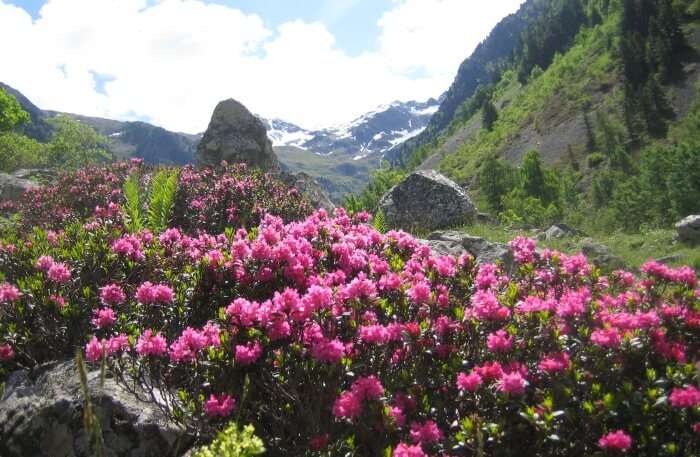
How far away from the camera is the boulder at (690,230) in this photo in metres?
16.3

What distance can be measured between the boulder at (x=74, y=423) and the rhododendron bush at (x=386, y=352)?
26 cm

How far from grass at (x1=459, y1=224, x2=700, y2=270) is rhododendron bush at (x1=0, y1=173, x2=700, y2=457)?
9.80 metres

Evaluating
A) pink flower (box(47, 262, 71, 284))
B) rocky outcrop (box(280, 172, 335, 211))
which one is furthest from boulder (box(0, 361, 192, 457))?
rocky outcrop (box(280, 172, 335, 211))

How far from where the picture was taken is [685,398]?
2541 millimetres

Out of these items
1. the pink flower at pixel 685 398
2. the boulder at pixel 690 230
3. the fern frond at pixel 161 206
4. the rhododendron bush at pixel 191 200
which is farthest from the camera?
the boulder at pixel 690 230

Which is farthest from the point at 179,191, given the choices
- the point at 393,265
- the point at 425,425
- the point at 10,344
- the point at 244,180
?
the point at 425,425

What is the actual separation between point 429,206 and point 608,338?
12.6 m

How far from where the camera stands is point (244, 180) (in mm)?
10742

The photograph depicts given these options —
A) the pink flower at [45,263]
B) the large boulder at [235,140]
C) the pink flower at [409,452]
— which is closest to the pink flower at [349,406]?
the pink flower at [409,452]

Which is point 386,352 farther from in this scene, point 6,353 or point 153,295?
point 6,353

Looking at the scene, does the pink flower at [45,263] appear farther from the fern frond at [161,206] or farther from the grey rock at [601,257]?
the grey rock at [601,257]

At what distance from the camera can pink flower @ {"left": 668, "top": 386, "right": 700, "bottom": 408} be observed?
2539 millimetres

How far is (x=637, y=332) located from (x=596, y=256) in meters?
9.47

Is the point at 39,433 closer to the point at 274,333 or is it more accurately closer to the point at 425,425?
the point at 274,333
